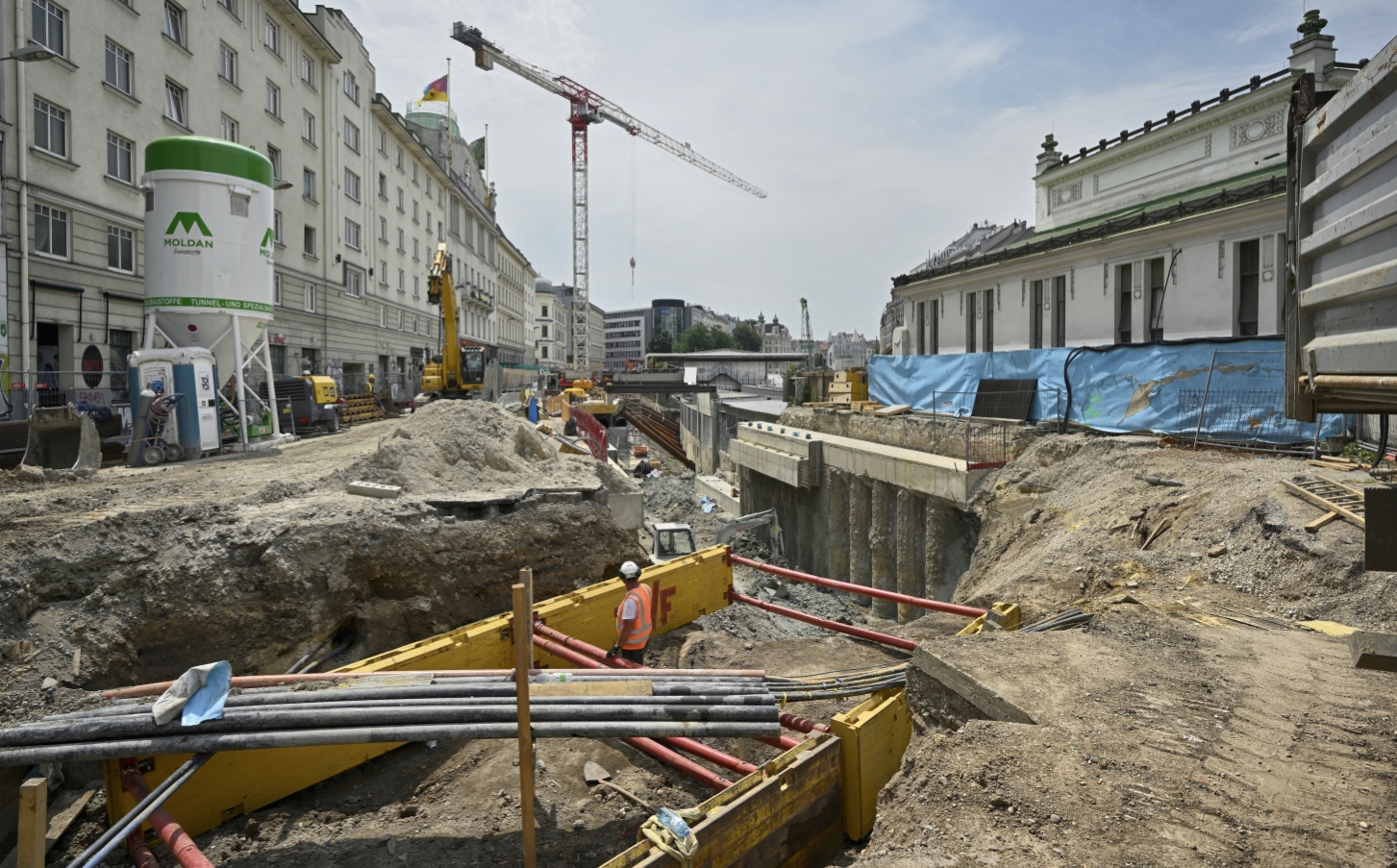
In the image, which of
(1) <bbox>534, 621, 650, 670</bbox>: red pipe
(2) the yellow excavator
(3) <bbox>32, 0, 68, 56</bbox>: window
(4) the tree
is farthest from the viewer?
(4) the tree

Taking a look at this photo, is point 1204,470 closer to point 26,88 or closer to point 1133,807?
point 1133,807

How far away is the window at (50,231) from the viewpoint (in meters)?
15.8

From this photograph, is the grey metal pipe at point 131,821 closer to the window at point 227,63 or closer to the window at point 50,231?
the window at point 50,231

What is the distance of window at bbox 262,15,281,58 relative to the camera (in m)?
25.6

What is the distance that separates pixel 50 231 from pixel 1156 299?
90.6 feet

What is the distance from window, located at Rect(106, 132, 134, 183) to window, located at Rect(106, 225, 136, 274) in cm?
133

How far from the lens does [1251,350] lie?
12.6 metres

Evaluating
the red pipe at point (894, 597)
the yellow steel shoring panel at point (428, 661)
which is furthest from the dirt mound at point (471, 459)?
the red pipe at point (894, 597)

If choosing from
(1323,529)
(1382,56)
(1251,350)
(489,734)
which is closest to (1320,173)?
(1382,56)

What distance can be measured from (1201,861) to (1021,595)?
552 centimetres

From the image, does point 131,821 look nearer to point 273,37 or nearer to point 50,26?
point 50,26

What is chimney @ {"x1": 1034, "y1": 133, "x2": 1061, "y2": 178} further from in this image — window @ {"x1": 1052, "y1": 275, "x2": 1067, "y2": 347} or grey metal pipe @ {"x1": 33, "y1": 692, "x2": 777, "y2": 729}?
grey metal pipe @ {"x1": 33, "y1": 692, "x2": 777, "y2": 729}

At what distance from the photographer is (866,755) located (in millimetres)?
4828

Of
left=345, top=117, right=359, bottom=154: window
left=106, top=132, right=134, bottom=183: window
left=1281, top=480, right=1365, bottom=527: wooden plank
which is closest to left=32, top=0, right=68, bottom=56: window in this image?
left=106, top=132, right=134, bottom=183: window
